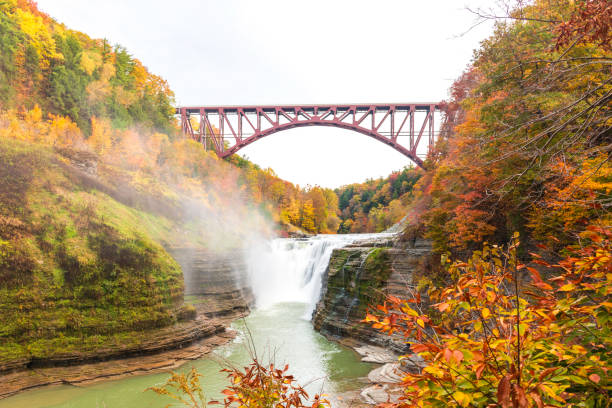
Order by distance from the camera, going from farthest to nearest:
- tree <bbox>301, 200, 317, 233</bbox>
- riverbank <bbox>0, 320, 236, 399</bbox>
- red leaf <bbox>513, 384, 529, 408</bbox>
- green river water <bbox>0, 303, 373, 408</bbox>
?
tree <bbox>301, 200, 317, 233</bbox> < riverbank <bbox>0, 320, 236, 399</bbox> < green river water <bbox>0, 303, 373, 408</bbox> < red leaf <bbox>513, 384, 529, 408</bbox>

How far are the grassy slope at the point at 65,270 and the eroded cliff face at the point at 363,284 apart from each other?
234 inches

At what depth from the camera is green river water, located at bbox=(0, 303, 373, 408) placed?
743cm

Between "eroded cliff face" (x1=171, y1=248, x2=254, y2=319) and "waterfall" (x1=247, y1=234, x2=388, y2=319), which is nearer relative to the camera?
"eroded cliff face" (x1=171, y1=248, x2=254, y2=319)

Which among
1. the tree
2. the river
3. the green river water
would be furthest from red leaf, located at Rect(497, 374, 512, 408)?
the tree

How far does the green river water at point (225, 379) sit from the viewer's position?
7.43 m

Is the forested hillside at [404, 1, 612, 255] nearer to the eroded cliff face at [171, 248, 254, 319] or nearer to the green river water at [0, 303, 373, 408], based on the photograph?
the green river water at [0, 303, 373, 408]

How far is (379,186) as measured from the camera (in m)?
57.4

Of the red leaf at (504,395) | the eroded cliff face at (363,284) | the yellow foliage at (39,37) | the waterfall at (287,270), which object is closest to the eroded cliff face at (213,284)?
the waterfall at (287,270)

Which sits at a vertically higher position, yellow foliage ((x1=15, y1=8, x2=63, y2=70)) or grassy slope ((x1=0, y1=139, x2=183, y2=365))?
yellow foliage ((x1=15, y1=8, x2=63, y2=70))

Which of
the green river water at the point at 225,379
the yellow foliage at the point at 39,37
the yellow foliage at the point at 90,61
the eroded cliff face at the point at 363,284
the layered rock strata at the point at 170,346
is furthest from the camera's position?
the yellow foliage at the point at 90,61

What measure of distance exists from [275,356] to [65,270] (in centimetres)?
674

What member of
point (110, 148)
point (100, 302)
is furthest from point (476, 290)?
point (110, 148)

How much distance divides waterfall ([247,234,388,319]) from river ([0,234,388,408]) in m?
0.05

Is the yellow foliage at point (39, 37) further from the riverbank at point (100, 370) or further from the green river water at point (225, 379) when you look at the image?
the green river water at point (225, 379)
